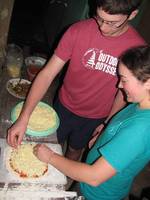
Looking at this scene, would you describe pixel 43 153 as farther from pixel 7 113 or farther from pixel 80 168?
pixel 7 113

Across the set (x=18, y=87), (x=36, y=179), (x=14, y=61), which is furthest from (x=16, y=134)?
(x=14, y=61)

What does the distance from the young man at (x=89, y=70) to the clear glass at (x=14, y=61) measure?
1.54ft

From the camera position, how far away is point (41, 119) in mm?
2104

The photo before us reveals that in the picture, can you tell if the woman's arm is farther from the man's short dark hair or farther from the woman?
the man's short dark hair

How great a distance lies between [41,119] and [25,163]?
1.44 feet

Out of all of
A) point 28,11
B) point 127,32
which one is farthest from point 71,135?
point 28,11

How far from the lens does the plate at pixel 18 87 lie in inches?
93.0

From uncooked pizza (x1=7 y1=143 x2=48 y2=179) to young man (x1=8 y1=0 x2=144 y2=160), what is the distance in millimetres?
74

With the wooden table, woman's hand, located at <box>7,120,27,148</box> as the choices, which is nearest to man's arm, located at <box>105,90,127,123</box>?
the wooden table

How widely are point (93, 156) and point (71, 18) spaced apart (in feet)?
10.5

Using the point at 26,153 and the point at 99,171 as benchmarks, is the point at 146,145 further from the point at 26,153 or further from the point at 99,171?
the point at 26,153

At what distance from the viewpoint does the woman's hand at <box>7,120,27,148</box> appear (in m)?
1.85

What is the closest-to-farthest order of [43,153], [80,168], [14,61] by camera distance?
[80,168] < [43,153] < [14,61]

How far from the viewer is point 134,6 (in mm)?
1874
